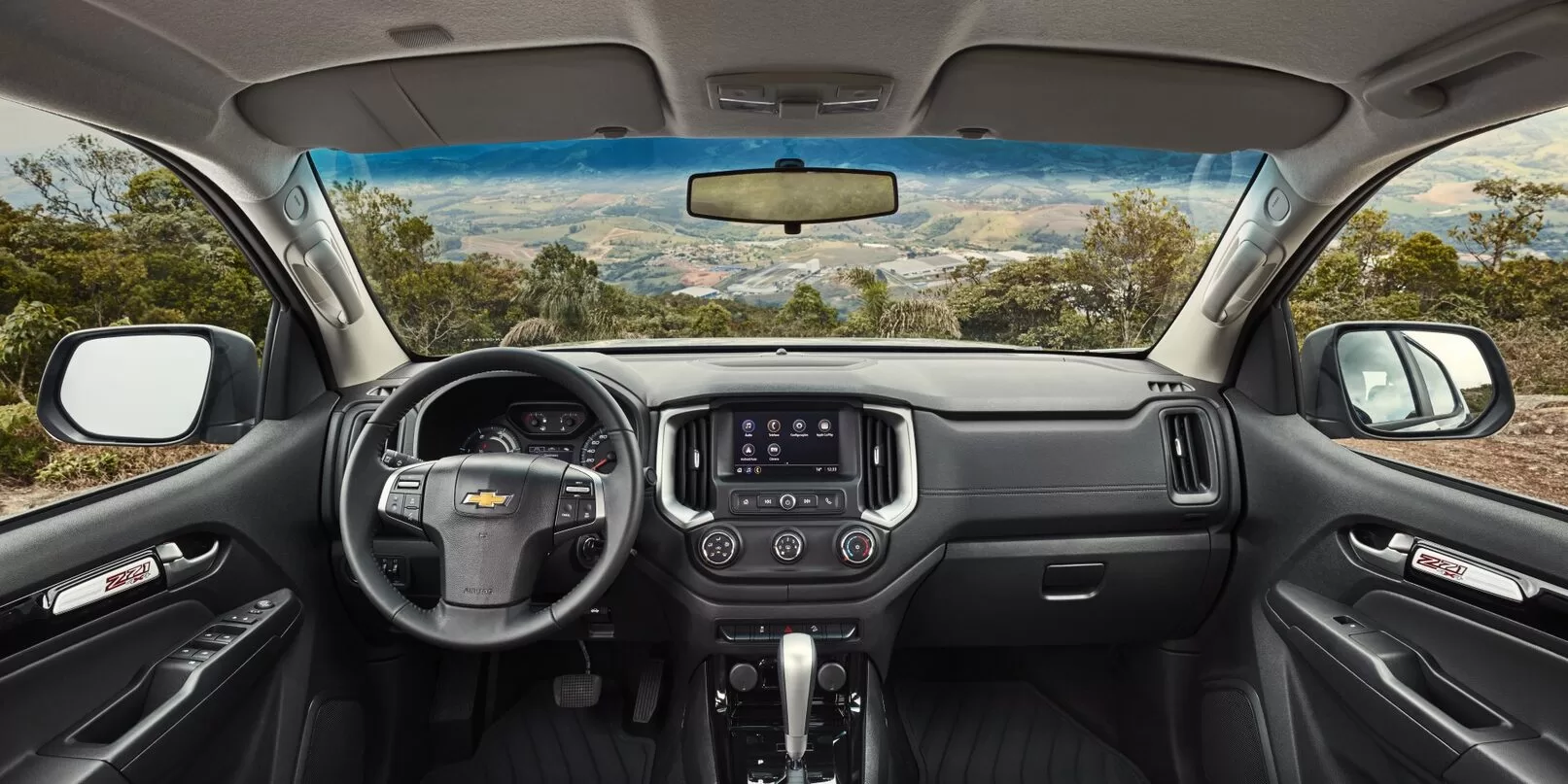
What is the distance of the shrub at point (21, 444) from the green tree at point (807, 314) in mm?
2508

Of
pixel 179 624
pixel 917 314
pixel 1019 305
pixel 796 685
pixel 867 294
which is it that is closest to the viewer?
pixel 179 624

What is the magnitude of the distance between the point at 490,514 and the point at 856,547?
111 cm

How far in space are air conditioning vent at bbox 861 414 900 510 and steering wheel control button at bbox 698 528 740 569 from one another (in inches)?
18.2

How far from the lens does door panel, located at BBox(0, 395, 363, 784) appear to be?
1822mm

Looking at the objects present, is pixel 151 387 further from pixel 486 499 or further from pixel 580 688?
pixel 580 688

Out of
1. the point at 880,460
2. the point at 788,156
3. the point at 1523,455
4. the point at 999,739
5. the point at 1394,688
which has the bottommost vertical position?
the point at 999,739

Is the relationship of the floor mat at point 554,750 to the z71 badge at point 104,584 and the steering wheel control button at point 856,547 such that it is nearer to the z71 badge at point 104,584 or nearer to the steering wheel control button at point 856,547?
the steering wheel control button at point 856,547

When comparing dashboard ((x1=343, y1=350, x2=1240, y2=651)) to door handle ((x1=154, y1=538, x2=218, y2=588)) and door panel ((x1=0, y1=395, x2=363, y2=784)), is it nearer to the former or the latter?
door panel ((x1=0, y1=395, x2=363, y2=784))

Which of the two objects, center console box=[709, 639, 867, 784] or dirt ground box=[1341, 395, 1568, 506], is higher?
dirt ground box=[1341, 395, 1568, 506]

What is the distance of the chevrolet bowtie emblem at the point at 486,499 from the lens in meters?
2.29

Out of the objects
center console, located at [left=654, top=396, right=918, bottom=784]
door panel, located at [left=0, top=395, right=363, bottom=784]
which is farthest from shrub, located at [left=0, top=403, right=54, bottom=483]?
center console, located at [left=654, top=396, right=918, bottom=784]

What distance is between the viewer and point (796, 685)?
8.61 ft

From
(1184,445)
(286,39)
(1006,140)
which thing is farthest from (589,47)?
(1184,445)

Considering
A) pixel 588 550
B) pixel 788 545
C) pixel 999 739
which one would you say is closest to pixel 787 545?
pixel 788 545
